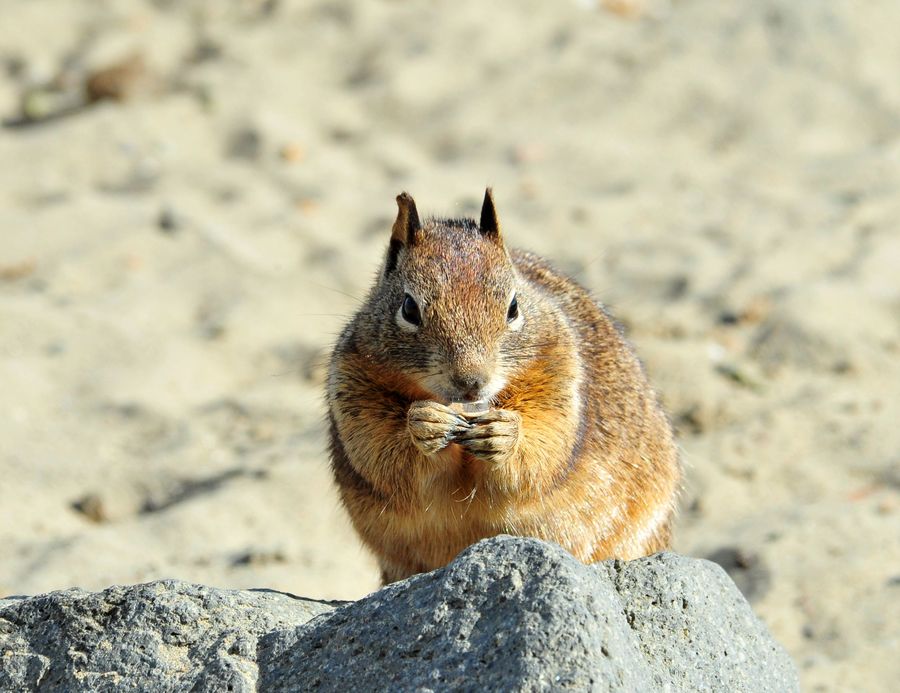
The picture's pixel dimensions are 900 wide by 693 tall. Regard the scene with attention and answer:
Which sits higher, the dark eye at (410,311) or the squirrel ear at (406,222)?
the squirrel ear at (406,222)

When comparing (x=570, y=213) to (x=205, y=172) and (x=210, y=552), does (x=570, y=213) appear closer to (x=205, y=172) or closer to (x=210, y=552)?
(x=205, y=172)

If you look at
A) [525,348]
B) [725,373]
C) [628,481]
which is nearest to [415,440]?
[525,348]

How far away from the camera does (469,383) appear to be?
3.26 m

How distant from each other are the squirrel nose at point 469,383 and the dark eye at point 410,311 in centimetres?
24

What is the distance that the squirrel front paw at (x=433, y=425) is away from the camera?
10.9 ft

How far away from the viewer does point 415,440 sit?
3.37m

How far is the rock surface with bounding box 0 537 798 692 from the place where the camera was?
8.70 ft

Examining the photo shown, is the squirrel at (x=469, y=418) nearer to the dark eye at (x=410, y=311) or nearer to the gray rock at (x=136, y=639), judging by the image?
the dark eye at (x=410, y=311)

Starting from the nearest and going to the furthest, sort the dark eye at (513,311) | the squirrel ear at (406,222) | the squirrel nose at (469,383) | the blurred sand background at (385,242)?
the squirrel nose at (469,383)
the dark eye at (513,311)
the squirrel ear at (406,222)
the blurred sand background at (385,242)

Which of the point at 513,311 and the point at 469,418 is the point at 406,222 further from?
the point at 469,418

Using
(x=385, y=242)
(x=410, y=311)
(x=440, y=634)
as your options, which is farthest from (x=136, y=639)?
(x=385, y=242)

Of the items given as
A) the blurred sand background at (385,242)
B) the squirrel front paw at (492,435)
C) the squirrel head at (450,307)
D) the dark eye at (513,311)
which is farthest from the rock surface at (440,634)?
the blurred sand background at (385,242)

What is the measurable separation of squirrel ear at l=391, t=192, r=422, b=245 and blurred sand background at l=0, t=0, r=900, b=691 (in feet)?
3.87

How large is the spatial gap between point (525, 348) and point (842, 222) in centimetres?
453
